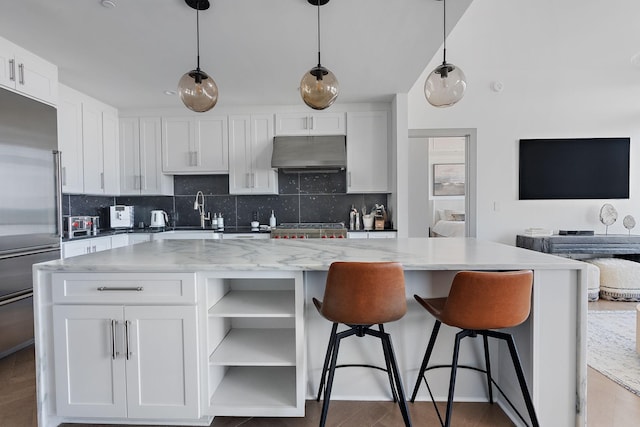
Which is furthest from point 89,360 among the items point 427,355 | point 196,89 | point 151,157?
point 151,157

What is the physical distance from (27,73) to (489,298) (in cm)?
364

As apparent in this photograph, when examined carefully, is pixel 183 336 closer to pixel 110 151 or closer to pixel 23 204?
pixel 23 204

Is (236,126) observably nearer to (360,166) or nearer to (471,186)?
(360,166)

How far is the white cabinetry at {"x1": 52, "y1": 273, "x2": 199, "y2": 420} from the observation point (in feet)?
5.30

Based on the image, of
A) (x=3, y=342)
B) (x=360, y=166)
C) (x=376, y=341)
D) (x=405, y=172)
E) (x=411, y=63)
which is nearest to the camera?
(x=376, y=341)

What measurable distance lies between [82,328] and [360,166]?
321cm

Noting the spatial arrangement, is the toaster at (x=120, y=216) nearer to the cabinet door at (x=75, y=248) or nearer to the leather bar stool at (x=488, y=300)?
the cabinet door at (x=75, y=248)

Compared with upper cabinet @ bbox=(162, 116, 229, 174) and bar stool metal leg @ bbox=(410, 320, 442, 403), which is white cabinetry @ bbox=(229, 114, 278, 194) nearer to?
upper cabinet @ bbox=(162, 116, 229, 174)

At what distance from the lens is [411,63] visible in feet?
9.76

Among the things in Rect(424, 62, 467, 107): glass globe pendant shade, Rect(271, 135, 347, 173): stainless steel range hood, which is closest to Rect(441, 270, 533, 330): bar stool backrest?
Rect(424, 62, 467, 107): glass globe pendant shade

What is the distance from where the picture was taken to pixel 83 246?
3.34 metres

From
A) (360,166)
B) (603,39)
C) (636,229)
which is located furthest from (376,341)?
(603,39)

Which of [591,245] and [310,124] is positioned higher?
[310,124]

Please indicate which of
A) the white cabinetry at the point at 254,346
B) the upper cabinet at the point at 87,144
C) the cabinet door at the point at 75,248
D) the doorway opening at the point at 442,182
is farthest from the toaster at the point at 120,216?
the doorway opening at the point at 442,182
